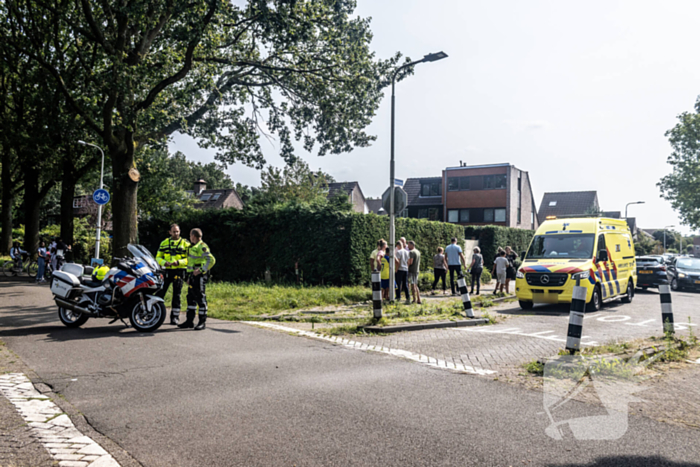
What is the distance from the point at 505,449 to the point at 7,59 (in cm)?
2236

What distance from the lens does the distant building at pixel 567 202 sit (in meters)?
58.2

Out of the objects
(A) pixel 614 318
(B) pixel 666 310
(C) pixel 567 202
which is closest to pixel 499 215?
(C) pixel 567 202

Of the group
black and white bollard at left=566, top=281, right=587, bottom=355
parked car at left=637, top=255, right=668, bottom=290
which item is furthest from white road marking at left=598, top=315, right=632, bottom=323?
parked car at left=637, top=255, right=668, bottom=290

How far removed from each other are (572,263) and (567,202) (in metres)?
50.2

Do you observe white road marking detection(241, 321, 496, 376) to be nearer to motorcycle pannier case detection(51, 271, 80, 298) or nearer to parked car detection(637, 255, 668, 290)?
motorcycle pannier case detection(51, 271, 80, 298)

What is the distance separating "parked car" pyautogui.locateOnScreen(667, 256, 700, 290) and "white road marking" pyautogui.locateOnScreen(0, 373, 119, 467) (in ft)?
79.6

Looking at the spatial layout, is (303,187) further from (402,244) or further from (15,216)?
(402,244)

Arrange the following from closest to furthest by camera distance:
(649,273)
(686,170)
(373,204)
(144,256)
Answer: (144,256)
(649,273)
(686,170)
(373,204)

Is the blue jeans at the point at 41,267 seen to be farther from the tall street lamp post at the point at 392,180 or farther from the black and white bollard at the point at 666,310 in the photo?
the black and white bollard at the point at 666,310

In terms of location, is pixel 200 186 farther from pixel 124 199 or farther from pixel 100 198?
pixel 124 199

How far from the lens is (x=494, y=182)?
47.0 meters

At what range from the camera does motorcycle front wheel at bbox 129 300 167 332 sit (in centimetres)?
868

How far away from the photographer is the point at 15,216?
5169 cm

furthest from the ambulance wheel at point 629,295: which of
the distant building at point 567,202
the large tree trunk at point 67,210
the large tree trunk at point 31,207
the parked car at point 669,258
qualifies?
Answer: the distant building at point 567,202
